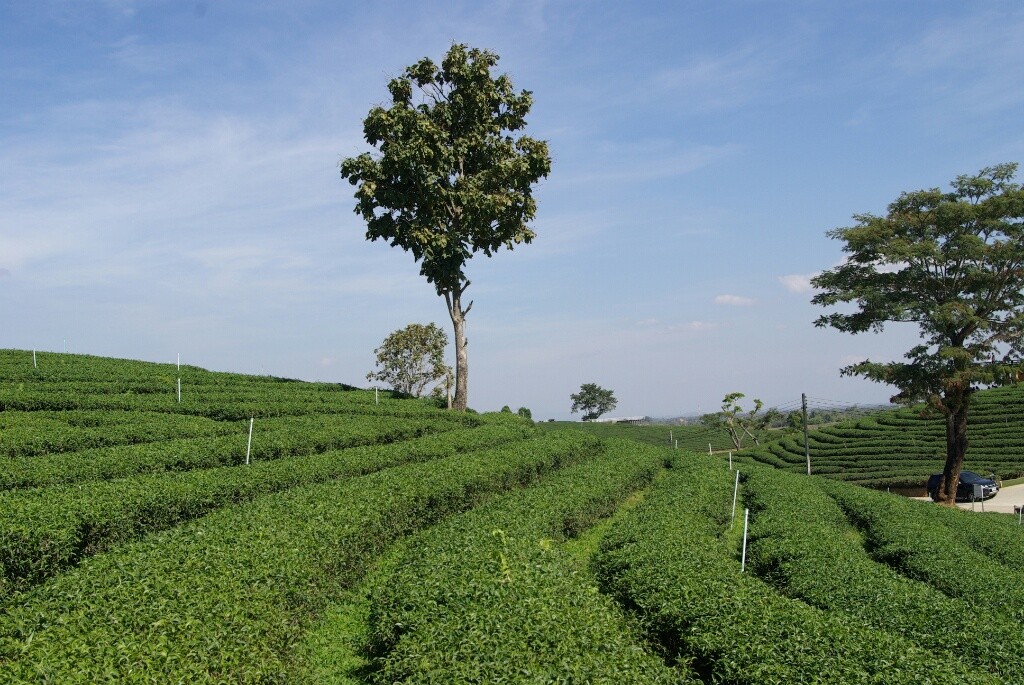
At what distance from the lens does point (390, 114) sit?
3612 centimetres

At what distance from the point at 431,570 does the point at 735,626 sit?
462 centimetres

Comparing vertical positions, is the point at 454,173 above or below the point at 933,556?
above

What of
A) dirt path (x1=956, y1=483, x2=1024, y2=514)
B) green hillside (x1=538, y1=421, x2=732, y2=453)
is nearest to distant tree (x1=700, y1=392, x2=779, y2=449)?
green hillside (x1=538, y1=421, x2=732, y2=453)

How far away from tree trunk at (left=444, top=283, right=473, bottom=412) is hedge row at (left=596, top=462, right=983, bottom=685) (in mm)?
21573

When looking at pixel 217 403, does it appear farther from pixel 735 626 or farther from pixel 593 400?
pixel 593 400

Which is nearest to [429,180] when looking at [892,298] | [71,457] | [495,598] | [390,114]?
[390,114]

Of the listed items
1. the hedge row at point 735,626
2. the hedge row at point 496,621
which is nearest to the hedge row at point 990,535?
the hedge row at point 735,626

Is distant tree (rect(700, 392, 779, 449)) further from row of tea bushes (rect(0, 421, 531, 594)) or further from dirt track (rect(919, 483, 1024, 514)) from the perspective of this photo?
row of tea bushes (rect(0, 421, 531, 594))

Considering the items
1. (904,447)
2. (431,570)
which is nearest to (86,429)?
(431,570)

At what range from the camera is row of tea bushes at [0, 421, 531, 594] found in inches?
448

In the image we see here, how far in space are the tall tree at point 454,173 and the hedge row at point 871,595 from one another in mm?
21080

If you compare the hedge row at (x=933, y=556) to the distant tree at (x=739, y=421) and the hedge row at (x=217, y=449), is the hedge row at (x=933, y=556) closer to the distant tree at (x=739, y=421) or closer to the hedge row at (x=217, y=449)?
the hedge row at (x=217, y=449)

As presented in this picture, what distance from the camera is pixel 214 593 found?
9227mm

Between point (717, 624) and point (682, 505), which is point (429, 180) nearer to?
point (682, 505)
